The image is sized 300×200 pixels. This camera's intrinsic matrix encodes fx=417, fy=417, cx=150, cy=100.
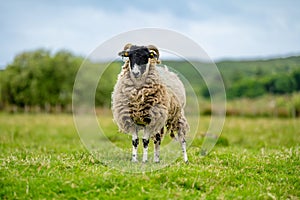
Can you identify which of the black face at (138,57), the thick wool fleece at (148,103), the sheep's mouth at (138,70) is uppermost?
the black face at (138,57)

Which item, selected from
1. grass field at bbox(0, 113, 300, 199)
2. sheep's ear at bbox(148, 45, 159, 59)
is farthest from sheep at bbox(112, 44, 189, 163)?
grass field at bbox(0, 113, 300, 199)

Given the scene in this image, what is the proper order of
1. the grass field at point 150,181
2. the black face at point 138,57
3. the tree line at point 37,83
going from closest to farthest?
1. the grass field at point 150,181
2. the black face at point 138,57
3. the tree line at point 37,83

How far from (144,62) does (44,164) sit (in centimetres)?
337

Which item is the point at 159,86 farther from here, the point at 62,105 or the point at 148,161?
the point at 62,105

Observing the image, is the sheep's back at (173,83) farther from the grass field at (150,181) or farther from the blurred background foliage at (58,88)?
the blurred background foliage at (58,88)

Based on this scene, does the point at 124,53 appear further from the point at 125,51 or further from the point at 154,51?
the point at 154,51

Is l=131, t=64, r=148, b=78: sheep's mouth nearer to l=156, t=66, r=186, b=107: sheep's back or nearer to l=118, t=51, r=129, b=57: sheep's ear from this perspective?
l=118, t=51, r=129, b=57: sheep's ear

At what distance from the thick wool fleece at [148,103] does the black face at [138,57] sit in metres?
0.38

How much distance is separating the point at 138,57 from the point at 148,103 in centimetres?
116

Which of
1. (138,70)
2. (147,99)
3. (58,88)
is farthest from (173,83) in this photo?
(58,88)

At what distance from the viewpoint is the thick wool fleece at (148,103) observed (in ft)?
33.8

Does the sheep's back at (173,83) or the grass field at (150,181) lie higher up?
the sheep's back at (173,83)

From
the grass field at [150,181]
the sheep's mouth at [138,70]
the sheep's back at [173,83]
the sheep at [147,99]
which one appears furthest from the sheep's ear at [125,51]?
the grass field at [150,181]

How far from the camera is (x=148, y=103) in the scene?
10.3m
